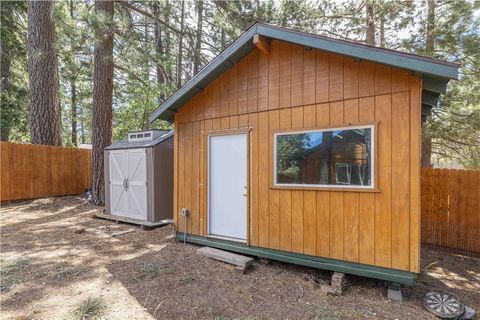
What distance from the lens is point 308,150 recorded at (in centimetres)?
412

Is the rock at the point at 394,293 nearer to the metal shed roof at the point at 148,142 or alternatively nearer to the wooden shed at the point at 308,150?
the wooden shed at the point at 308,150

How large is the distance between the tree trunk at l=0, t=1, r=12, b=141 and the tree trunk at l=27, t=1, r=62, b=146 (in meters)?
2.56

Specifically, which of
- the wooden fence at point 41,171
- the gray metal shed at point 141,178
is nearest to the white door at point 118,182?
the gray metal shed at point 141,178

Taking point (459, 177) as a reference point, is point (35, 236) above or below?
below

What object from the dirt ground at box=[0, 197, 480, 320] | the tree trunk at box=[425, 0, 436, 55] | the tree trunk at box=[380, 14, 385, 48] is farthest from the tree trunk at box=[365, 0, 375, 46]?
the dirt ground at box=[0, 197, 480, 320]

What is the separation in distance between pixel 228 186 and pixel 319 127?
1.90m

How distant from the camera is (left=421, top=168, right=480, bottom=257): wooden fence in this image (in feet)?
18.0

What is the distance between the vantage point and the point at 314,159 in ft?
13.3

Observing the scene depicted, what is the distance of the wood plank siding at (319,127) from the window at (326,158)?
4.2 inches

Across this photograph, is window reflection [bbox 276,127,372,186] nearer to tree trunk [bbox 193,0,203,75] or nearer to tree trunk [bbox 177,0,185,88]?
tree trunk [bbox 193,0,203,75]

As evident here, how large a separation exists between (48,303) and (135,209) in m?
3.70

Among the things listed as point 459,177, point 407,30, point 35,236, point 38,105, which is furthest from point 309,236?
point 38,105

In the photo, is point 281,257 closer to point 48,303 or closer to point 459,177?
point 48,303

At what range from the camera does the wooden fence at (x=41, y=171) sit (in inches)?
338
